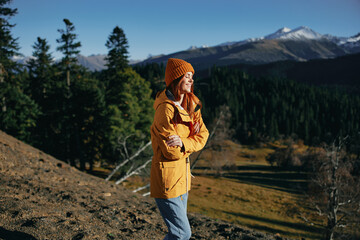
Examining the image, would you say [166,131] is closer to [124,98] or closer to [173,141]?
[173,141]

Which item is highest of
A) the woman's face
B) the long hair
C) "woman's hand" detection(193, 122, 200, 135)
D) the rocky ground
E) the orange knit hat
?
the orange knit hat

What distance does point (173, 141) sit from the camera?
2725mm

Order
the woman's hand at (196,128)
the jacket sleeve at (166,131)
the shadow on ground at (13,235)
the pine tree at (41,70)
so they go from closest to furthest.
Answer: the jacket sleeve at (166,131) < the woman's hand at (196,128) < the shadow on ground at (13,235) < the pine tree at (41,70)

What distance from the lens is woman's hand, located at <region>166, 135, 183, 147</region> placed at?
2713 millimetres

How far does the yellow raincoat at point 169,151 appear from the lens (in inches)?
108

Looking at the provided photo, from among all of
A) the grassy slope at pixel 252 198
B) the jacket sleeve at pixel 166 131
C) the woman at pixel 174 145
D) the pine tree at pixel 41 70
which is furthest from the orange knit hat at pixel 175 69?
the pine tree at pixel 41 70

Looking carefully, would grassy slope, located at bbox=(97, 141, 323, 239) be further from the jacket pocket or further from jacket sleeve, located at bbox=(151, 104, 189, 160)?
jacket sleeve, located at bbox=(151, 104, 189, 160)

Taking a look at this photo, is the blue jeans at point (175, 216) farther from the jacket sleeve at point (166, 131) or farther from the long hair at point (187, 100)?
the long hair at point (187, 100)

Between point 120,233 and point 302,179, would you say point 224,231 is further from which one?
point 302,179

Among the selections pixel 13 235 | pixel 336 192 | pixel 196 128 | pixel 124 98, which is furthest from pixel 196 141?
pixel 124 98

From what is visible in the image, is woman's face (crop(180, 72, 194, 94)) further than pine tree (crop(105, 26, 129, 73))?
No

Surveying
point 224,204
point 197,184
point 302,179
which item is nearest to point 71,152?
point 197,184

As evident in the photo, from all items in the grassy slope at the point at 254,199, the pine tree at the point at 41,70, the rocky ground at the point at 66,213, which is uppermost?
the pine tree at the point at 41,70

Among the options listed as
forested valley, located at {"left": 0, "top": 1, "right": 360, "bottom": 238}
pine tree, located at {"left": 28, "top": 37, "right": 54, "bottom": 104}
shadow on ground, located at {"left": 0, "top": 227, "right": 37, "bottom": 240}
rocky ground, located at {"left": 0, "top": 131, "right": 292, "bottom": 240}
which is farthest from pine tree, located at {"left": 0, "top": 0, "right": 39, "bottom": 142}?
shadow on ground, located at {"left": 0, "top": 227, "right": 37, "bottom": 240}
